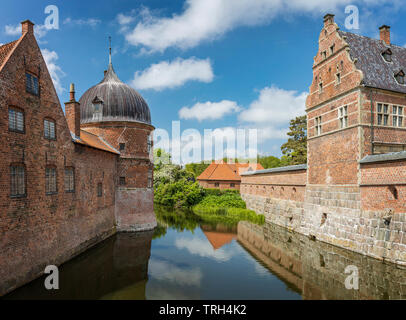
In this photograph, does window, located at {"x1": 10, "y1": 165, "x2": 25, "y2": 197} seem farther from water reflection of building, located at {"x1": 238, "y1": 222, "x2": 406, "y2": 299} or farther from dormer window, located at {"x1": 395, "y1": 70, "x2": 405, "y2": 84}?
dormer window, located at {"x1": 395, "y1": 70, "x2": 405, "y2": 84}

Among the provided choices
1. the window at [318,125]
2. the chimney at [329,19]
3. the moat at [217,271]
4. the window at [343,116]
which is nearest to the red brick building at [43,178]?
the moat at [217,271]

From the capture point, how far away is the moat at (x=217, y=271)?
10047mm

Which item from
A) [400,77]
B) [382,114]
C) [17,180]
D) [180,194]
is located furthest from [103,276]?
[180,194]

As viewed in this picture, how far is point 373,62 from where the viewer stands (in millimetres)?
17094

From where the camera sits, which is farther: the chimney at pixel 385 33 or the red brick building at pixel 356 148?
the chimney at pixel 385 33

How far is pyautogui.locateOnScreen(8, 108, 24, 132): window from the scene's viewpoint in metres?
9.82

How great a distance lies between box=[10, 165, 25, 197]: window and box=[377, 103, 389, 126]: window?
17.8 metres

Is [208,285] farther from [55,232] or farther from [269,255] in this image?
[55,232]

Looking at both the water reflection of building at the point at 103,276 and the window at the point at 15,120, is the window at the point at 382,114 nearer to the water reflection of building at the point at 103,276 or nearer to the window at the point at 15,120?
the water reflection of building at the point at 103,276

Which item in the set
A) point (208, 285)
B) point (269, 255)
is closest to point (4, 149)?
point (208, 285)

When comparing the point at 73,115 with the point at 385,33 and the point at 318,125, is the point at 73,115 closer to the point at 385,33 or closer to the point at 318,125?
the point at 318,125

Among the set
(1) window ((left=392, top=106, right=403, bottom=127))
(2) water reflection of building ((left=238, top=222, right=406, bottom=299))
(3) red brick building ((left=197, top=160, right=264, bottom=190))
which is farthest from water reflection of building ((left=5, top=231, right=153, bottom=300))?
(3) red brick building ((left=197, top=160, right=264, bottom=190))

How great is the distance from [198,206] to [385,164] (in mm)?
23002

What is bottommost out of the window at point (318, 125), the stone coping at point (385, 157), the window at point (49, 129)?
the stone coping at point (385, 157)
